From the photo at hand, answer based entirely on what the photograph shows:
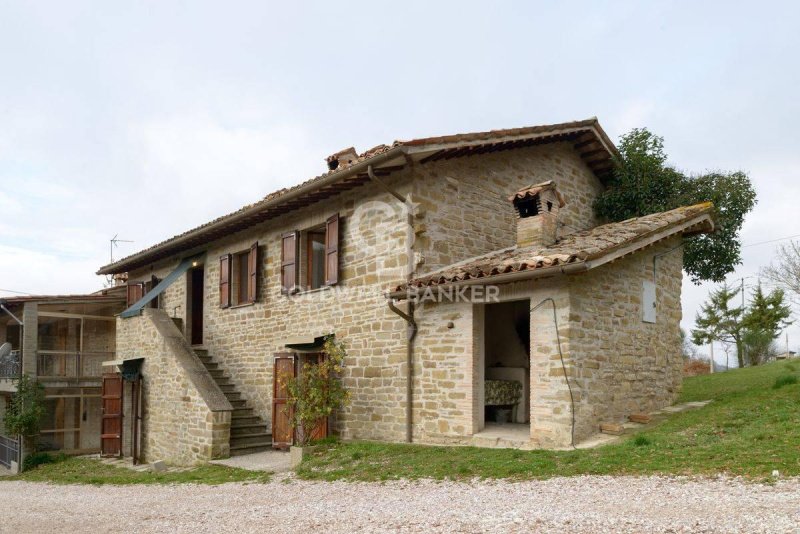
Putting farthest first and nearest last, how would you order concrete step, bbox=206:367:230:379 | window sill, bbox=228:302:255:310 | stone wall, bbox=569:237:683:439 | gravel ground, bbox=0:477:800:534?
concrete step, bbox=206:367:230:379 < window sill, bbox=228:302:255:310 < stone wall, bbox=569:237:683:439 < gravel ground, bbox=0:477:800:534

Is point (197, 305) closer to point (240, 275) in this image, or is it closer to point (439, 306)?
point (240, 275)

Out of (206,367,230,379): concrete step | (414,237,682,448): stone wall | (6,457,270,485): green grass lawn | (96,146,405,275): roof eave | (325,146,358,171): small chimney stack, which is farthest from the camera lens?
(206,367,230,379): concrete step

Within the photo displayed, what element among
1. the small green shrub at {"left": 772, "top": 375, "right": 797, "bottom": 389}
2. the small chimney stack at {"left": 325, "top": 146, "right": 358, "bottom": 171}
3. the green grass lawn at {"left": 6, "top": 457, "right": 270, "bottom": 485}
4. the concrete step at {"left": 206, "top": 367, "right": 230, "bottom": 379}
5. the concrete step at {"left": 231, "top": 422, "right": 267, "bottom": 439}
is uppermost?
the small chimney stack at {"left": 325, "top": 146, "right": 358, "bottom": 171}

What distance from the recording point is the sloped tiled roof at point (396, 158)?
9.45 m

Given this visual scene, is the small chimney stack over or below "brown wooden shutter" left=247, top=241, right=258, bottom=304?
over

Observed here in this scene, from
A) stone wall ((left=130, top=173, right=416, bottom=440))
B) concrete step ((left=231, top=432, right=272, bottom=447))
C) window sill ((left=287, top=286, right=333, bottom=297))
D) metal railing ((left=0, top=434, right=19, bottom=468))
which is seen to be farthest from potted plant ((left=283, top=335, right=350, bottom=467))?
metal railing ((left=0, top=434, right=19, bottom=468))

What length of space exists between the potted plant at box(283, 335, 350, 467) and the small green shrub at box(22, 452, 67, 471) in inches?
365

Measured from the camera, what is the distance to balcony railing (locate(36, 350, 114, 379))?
698 inches

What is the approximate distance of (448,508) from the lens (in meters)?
5.68

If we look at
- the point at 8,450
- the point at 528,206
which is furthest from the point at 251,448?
the point at 8,450

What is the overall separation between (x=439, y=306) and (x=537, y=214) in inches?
81.9

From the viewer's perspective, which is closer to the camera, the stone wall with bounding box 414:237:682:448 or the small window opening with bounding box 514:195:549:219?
the stone wall with bounding box 414:237:682:448

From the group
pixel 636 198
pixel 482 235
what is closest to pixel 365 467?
pixel 482 235

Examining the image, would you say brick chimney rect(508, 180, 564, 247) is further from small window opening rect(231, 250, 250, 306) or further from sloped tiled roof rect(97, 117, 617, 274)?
small window opening rect(231, 250, 250, 306)
